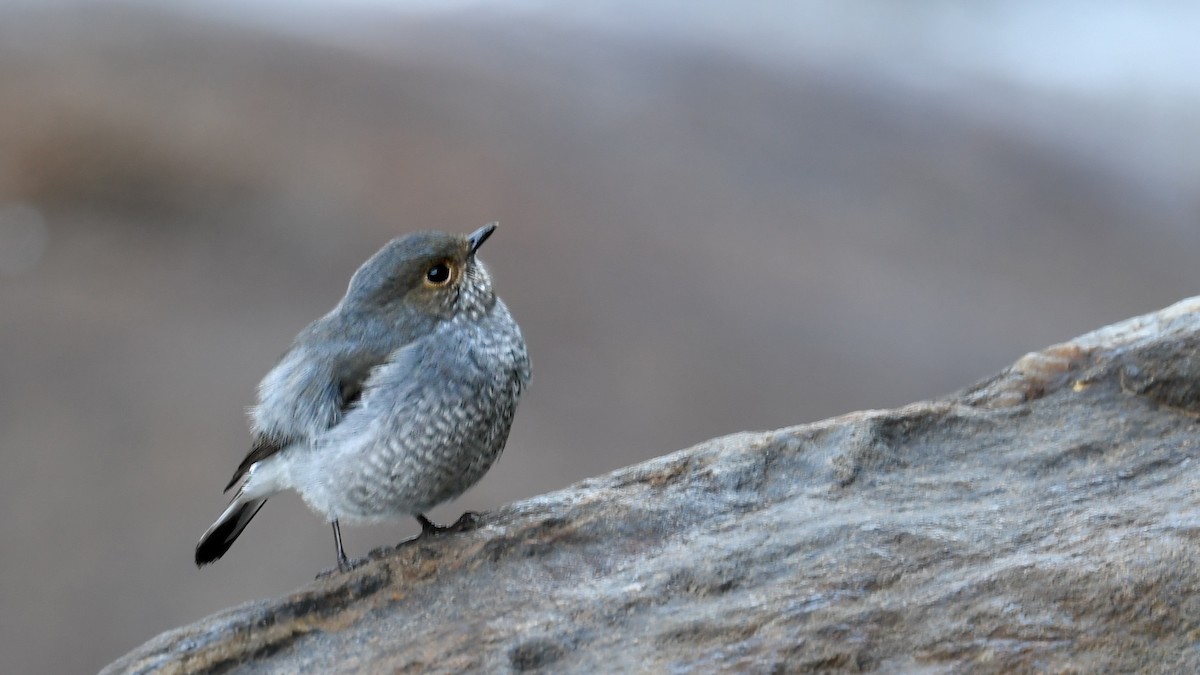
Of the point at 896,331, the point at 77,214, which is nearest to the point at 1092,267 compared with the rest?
the point at 896,331

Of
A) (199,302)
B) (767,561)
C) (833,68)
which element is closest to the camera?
(767,561)

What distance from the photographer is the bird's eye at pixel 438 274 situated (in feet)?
10.6

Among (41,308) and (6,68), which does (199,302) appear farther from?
(6,68)

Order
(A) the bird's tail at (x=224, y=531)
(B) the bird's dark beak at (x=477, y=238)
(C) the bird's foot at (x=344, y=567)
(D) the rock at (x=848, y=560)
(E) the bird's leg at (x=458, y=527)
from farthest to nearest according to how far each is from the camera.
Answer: (A) the bird's tail at (x=224, y=531)
(B) the bird's dark beak at (x=477, y=238)
(E) the bird's leg at (x=458, y=527)
(C) the bird's foot at (x=344, y=567)
(D) the rock at (x=848, y=560)

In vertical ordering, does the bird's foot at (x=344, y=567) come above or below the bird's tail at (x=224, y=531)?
below

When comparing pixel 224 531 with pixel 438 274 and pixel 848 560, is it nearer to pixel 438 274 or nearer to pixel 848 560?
pixel 438 274

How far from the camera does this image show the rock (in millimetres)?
2357

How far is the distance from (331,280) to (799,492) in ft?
11.7

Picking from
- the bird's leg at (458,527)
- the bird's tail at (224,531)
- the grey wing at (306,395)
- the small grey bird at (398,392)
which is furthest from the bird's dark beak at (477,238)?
the bird's tail at (224,531)

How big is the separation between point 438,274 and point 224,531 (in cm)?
113

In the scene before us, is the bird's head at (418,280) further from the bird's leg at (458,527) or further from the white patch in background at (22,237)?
the white patch in background at (22,237)

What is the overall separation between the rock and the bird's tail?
0.62 m

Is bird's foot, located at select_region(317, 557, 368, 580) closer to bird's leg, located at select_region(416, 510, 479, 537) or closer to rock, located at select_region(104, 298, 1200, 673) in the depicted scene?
rock, located at select_region(104, 298, 1200, 673)

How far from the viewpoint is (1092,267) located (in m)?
6.48
